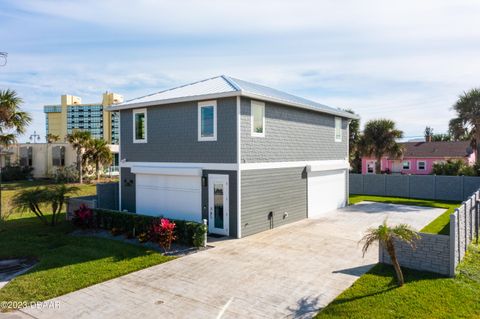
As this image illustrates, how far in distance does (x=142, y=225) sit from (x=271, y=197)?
5.12 meters

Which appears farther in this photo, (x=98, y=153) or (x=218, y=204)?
(x=98, y=153)

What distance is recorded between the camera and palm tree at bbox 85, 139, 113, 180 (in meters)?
33.2

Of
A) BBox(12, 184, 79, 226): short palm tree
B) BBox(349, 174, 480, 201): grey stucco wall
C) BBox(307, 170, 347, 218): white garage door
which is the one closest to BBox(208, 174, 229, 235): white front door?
BBox(307, 170, 347, 218): white garage door

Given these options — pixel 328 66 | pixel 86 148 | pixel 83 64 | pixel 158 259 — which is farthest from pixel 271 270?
pixel 86 148

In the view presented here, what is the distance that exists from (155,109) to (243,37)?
15.4ft

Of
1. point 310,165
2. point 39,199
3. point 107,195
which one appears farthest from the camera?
point 107,195

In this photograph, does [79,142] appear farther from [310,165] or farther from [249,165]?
[249,165]

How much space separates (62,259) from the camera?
10.7 metres

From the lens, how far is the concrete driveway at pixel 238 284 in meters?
7.31

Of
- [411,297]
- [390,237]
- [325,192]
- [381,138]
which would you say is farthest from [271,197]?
[381,138]

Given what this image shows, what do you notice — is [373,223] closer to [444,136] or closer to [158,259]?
[158,259]

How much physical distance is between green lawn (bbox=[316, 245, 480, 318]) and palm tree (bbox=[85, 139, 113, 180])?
2935 cm

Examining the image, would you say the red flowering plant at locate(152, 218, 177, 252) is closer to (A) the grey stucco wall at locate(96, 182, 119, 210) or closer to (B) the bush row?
(B) the bush row

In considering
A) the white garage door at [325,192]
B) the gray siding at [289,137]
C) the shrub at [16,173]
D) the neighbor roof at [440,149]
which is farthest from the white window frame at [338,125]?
the shrub at [16,173]
